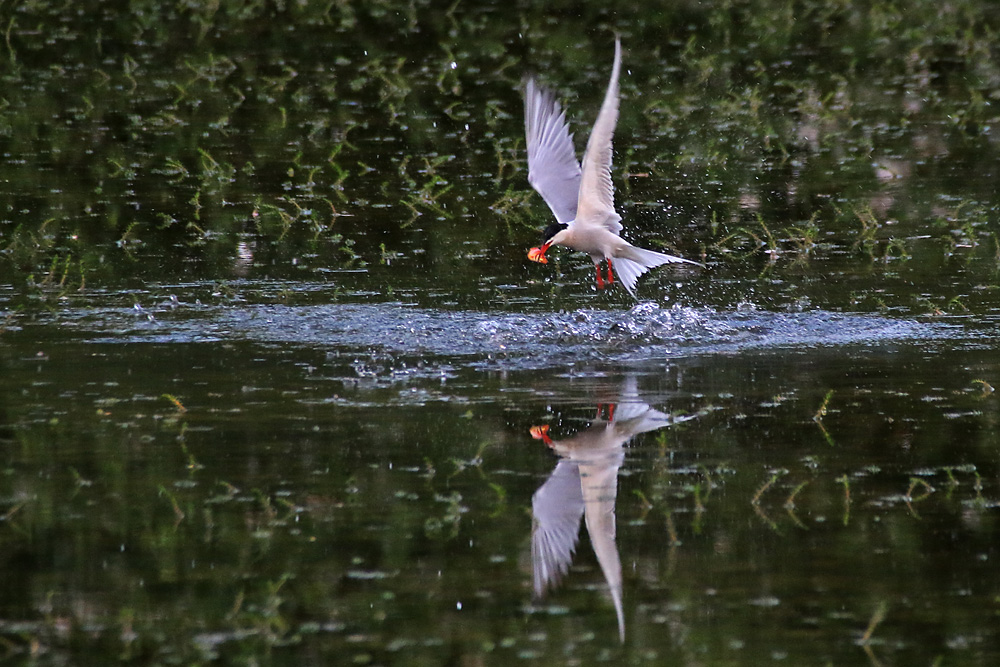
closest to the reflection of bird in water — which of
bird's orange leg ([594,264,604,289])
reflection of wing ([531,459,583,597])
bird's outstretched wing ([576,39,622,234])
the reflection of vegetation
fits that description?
reflection of wing ([531,459,583,597])

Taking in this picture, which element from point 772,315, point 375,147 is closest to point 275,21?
point 375,147

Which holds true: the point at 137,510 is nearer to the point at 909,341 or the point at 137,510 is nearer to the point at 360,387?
the point at 360,387

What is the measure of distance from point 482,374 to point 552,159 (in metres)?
1.73

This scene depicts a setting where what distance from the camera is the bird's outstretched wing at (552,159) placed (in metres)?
9.05

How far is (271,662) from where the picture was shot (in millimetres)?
4758

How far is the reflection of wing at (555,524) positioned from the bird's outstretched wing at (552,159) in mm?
2925

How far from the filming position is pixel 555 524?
18.9 feet

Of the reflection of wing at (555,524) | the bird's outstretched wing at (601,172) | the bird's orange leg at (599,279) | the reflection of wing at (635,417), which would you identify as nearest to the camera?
the reflection of wing at (555,524)

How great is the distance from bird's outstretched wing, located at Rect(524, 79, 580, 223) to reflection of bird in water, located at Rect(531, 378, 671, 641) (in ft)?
6.15

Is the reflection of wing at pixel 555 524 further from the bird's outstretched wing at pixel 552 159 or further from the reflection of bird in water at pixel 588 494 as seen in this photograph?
the bird's outstretched wing at pixel 552 159

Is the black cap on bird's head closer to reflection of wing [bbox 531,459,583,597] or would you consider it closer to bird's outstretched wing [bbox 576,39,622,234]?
bird's outstretched wing [bbox 576,39,622,234]

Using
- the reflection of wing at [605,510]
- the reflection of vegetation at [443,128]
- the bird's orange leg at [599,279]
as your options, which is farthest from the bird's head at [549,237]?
the reflection of wing at [605,510]

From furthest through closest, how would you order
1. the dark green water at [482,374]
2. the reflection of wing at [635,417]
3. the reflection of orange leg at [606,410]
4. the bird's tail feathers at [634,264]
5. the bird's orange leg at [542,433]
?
the bird's tail feathers at [634,264] → the reflection of orange leg at [606,410] → the reflection of wing at [635,417] → the bird's orange leg at [542,433] → the dark green water at [482,374]

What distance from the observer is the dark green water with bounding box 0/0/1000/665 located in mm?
5137
